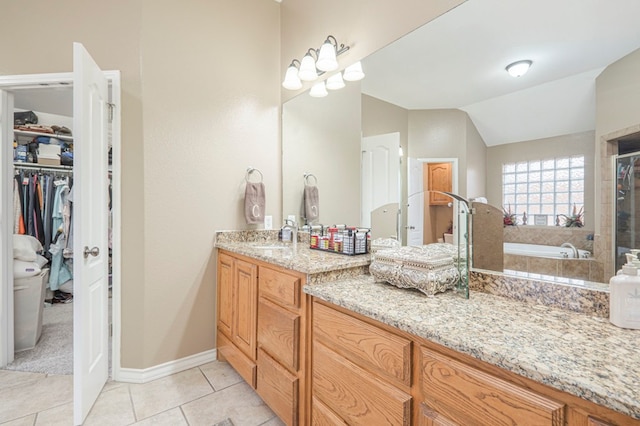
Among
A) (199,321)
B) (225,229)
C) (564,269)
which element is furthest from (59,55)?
(564,269)

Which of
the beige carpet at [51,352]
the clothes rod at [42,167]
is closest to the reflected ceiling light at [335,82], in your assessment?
the beige carpet at [51,352]

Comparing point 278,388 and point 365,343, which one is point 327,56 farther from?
point 278,388

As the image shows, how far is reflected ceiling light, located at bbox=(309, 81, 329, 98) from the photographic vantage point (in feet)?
7.41

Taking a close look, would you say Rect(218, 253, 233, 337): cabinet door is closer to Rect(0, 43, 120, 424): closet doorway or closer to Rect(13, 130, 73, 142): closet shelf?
Rect(0, 43, 120, 424): closet doorway

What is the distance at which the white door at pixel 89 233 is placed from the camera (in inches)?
63.2

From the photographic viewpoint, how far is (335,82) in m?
2.13

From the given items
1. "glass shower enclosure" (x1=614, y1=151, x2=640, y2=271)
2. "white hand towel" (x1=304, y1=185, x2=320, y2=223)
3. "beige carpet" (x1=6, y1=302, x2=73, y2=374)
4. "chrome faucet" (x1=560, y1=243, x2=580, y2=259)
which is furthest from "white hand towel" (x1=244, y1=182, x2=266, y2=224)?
"glass shower enclosure" (x1=614, y1=151, x2=640, y2=271)

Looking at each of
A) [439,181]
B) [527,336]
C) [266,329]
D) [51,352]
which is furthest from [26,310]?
[527,336]

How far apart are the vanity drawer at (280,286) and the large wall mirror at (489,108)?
24.9 inches

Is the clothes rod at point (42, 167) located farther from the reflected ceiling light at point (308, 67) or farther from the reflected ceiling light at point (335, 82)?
the reflected ceiling light at point (335, 82)

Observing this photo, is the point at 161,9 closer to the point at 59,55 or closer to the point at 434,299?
the point at 59,55

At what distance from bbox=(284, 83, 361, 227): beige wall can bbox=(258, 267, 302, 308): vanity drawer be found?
68 centimetres

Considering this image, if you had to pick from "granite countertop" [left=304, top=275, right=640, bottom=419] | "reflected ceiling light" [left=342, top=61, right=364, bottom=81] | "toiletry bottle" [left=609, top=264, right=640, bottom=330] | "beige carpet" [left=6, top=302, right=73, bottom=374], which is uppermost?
"reflected ceiling light" [left=342, top=61, right=364, bottom=81]

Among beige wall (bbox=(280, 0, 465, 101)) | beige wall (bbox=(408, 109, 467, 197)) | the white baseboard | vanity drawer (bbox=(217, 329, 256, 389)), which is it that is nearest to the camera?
beige wall (bbox=(408, 109, 467, 197))
